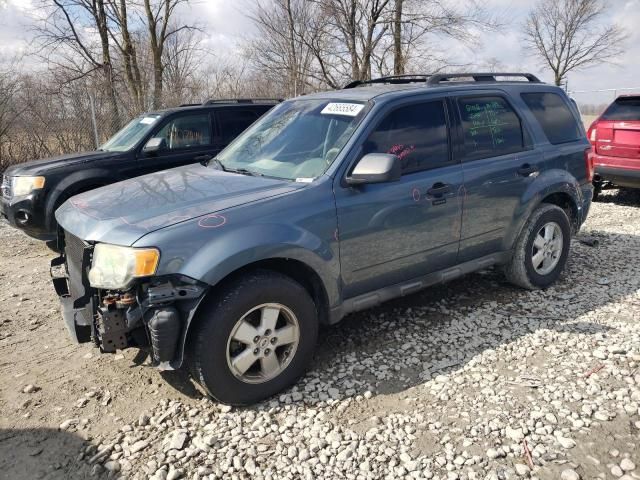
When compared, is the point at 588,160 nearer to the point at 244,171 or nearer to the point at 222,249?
the point at 244,171

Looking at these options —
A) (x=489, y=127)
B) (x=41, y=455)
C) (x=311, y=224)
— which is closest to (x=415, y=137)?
(x=489, y=127)

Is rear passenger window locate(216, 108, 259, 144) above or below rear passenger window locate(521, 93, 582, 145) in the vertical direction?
above

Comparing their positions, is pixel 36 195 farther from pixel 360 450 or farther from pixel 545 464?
pixel 545 464

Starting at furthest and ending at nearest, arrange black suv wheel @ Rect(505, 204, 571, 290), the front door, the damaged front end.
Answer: black suv wheel @ Rect(505, 204, 571, 290), the front door, the damaged front end

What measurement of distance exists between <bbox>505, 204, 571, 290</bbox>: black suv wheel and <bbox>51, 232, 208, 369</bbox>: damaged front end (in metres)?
3.04

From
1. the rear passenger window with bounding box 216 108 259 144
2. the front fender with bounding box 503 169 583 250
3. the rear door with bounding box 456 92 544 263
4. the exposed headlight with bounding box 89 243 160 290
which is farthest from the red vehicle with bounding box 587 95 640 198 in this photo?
the exposed headlight with bounding box 89 243 160 290

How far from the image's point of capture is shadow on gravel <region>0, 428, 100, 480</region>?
2.64 meters

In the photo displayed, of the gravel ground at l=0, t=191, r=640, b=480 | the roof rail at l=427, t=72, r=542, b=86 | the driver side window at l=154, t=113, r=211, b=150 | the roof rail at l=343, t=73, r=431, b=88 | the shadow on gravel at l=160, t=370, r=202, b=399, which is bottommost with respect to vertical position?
the gravel ground at l=0, t=191, r=640, b=480

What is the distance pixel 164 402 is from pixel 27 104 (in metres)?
11.4

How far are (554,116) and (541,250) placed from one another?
50.8 inches

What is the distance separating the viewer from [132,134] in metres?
7.12

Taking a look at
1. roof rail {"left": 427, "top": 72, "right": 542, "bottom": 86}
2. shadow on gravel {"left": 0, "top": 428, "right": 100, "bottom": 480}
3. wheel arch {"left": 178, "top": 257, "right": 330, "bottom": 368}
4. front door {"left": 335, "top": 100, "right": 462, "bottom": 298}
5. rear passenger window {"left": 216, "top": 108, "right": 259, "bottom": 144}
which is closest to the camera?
shadow on gravel {"left": 0, "top": 428, "right": 100, "bottom": 480}

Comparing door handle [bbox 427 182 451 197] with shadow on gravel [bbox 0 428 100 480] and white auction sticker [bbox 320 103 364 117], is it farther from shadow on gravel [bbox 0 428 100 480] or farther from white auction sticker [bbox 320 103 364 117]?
shadow on gravel [bbox 0 428 100 480]

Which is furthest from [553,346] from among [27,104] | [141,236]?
[27,104]
